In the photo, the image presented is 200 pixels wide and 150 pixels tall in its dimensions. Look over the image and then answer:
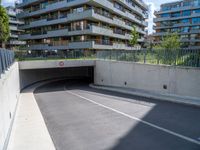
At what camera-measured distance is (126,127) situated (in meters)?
7.80

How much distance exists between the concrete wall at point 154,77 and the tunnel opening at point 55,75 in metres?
8.63

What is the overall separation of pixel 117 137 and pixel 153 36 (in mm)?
69447

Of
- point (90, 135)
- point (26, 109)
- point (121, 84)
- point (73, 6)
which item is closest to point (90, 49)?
point (73, 6)

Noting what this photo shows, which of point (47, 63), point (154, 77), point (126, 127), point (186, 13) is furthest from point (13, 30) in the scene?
point (126, 127)

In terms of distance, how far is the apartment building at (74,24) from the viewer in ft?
110

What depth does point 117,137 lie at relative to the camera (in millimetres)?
6855

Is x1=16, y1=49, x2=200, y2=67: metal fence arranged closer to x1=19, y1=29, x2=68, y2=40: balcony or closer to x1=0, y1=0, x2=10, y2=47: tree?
x1=19, y1=29, x2=68, y2=40: balcony

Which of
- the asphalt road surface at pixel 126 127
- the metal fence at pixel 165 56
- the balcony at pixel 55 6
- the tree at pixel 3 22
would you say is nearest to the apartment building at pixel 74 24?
the balcony at pixel 55 6

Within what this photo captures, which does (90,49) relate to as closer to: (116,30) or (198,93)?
(116,30)

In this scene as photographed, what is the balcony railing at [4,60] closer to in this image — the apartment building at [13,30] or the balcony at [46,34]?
the balcony at [46,34]

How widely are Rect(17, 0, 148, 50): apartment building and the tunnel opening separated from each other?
4.47m

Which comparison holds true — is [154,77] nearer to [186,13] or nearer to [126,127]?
[126,127]

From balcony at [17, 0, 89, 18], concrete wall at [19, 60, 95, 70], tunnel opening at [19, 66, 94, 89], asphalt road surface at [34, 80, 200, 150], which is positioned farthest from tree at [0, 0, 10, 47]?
asphalt road surface at [34, 80, 200, 150]

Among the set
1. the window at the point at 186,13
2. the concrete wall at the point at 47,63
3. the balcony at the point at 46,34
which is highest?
the window at the point at 186,13
